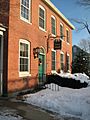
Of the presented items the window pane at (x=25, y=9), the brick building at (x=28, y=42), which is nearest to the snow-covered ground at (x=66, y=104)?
the brick building at (x=28, y=42)

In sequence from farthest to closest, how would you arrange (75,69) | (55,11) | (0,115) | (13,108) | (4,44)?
(75,69) → (55,11) → (4,44) → (13,108) → (0,115)

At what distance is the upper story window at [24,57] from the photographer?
15.9 meters

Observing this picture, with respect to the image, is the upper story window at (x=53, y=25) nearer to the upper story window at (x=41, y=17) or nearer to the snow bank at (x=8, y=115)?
the upper story window at (x=41, y=17)

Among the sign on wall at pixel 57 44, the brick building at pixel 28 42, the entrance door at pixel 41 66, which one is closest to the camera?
the brick building at pixel 28 42

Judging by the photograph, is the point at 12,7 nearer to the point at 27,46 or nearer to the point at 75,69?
the point at 27,46

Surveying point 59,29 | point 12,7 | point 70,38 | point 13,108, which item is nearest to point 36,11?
point 12,7

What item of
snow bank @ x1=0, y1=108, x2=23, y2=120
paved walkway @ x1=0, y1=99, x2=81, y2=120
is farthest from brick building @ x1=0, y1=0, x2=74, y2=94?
snow bank @ x1=0, y1=108, x2=23, y2=120

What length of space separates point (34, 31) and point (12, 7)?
3.93 metres

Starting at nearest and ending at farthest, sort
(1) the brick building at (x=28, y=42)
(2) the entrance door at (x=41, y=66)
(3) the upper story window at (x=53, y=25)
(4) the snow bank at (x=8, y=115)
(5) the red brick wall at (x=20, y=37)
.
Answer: (4) the snow bank at (x=8, y=115) < (1) the brick building at (x=28, y=42) < (5) the red brick wall at (x=20, y=37) < (2) the entrance door at (x=41, y=66) < (3) the upper story window at (x=53, y=25)

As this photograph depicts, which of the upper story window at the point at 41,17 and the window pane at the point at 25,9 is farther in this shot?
the upper story window at the point at 41,17

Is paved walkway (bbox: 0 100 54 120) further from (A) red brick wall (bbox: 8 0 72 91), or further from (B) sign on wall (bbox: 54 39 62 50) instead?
(B) sign on wall (bbox: 54 39 62 50)

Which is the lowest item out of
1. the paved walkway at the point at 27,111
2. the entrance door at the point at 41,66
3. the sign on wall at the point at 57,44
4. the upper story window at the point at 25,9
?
the paved walkway at the point at 27,111

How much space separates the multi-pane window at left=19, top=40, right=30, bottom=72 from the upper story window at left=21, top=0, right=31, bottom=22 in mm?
1554

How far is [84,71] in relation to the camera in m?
36.9
